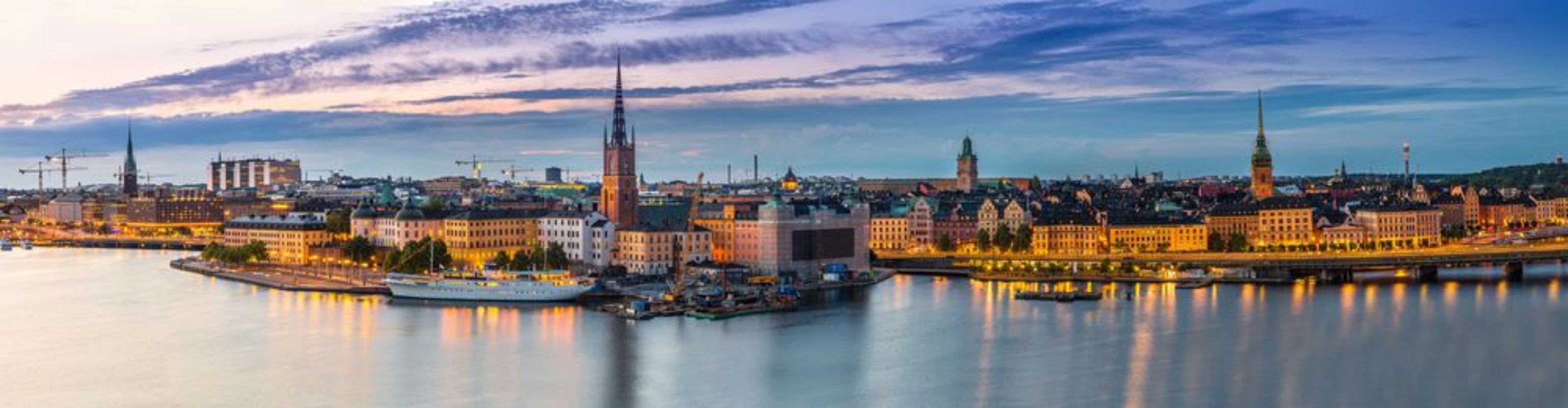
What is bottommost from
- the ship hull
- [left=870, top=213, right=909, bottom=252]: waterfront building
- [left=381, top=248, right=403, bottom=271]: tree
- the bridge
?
the ship hull

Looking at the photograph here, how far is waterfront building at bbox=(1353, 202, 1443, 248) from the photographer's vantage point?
41.7 m

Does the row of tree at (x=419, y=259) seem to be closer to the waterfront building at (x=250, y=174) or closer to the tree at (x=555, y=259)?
the tree at (x=555, y=259)

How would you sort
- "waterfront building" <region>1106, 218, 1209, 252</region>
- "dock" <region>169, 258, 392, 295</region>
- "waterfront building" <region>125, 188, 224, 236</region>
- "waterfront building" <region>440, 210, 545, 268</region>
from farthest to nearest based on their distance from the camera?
"waterfront building" <region>125, 188, 224, 236</region>
"waterfront building" <region>1106, 218, 1209, 252</region>
"waterfront building" <region>440, 210, 545, 268</region>
"dock" <region>169, 258, 392, 295</region>

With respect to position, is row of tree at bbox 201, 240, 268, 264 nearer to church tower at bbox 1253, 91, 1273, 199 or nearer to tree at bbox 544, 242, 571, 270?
tree at bbox 544, 242, 571, 270

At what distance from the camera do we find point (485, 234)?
35344 mm

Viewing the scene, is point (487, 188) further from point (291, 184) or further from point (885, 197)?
point (885, 197)

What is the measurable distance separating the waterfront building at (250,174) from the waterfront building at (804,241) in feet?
264

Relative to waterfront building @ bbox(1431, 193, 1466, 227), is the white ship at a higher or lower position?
lower

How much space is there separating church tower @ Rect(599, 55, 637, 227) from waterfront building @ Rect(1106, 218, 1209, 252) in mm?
11327

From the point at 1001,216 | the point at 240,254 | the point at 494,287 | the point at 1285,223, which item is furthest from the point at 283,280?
the point at 1285,223

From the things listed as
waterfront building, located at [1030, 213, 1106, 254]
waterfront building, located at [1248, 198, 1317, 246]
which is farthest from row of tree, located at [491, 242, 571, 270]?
waterfront building, located at [1248, 198, 1317, 246]

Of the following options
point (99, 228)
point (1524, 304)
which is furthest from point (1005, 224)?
point (99, 228)

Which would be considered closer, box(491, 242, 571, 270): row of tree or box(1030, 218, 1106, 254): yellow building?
box(491, 242, 571, 270): row of tree

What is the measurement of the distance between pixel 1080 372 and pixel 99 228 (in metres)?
50.3
